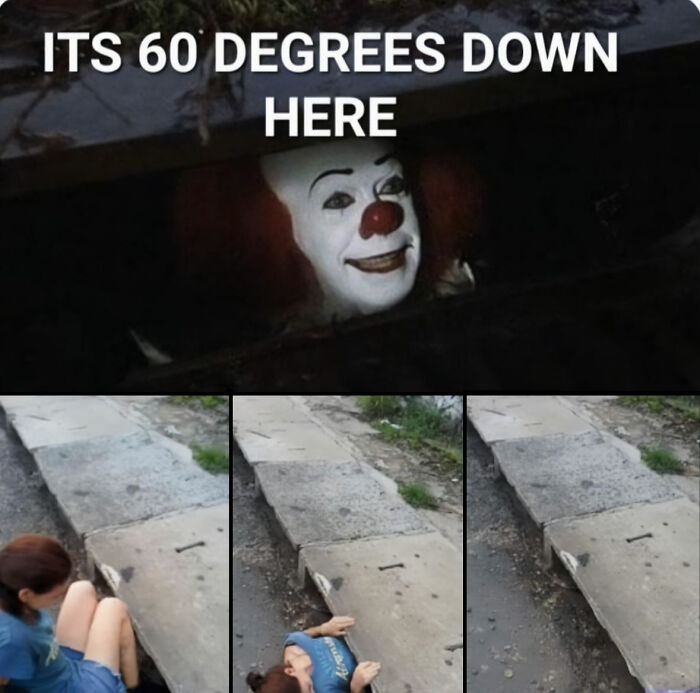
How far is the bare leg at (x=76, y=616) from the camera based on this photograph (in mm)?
1943

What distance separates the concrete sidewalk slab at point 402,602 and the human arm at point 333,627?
2cm

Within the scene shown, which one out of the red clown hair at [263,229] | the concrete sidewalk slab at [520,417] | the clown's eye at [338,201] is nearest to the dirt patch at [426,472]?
the concrete sidewalk slab at [520,417]

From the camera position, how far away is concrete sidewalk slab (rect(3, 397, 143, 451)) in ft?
6.06

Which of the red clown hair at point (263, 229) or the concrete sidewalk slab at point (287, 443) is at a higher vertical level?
the red clown hair at point (263, 229)

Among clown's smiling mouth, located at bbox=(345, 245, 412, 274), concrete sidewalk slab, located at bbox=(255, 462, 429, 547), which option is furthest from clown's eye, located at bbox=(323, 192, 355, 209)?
concrete sidewalk slab, located at bbox=(255, 462, 429, 547)

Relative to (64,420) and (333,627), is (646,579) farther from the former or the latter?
(64,420)

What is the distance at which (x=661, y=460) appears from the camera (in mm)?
2061

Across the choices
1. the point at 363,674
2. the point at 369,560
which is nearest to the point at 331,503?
the point at 369,560

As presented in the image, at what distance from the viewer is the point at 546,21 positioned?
5.90ft

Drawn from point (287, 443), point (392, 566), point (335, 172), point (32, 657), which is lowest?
point (32, 657)

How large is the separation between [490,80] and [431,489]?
807 millimetres

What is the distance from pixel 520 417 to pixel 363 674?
1.98 ft

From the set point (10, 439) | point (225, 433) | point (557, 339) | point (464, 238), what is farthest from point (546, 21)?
point (10, 439)

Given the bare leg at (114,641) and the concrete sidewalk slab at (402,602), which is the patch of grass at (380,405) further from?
the bare leg at (114,641)
